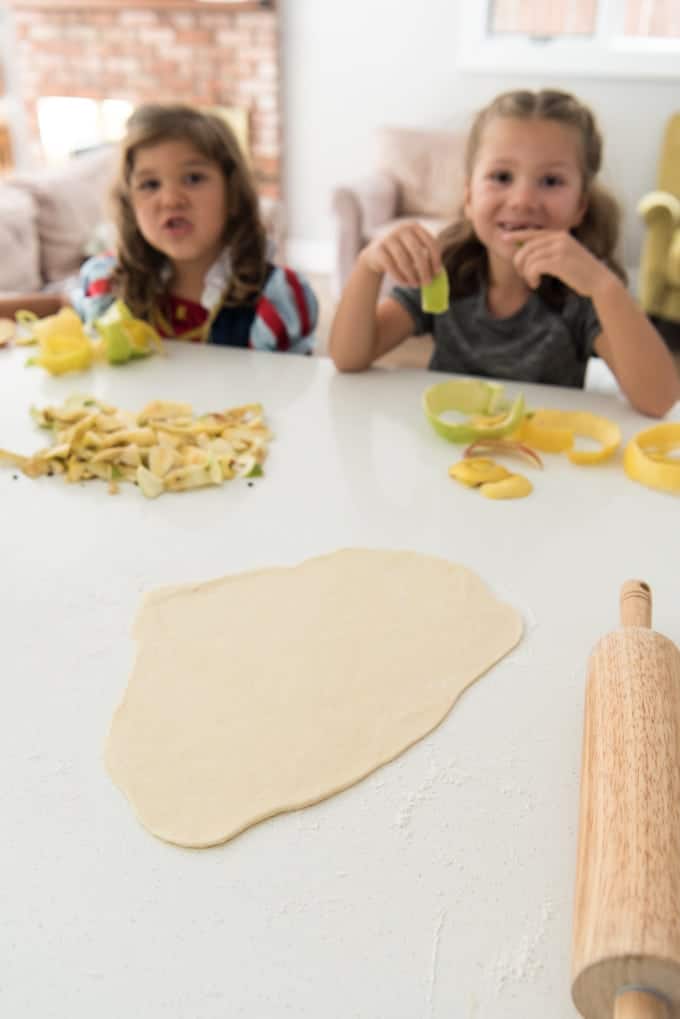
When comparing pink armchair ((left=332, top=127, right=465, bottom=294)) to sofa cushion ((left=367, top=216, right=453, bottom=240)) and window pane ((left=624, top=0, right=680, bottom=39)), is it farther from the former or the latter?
window pane ((left=624, top=0, right=680, bottom=39))

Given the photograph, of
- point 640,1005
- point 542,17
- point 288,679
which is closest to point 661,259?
point 542,17

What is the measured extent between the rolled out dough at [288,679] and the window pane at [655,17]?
423 cm

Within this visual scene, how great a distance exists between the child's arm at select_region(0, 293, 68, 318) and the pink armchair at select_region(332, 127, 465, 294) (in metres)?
2.46

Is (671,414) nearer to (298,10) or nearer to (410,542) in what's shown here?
(410,542)

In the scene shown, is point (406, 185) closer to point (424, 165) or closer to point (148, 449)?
point (424, 165)

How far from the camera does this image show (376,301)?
1366 millimetres

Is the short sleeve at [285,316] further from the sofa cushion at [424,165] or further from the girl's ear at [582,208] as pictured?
the sofa cushion at [424,165]

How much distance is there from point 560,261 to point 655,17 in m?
3.71

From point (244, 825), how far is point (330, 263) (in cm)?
471

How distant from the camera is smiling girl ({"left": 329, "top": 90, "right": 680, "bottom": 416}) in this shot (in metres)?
1.20

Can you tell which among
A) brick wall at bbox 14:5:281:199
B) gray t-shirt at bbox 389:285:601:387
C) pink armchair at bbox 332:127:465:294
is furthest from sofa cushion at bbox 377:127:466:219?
gray t-shirt at bbox 389:285:601:387

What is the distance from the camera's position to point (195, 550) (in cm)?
86

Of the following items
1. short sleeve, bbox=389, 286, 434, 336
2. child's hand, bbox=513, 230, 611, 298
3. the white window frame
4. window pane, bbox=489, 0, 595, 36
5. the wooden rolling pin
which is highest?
window pane, bbox=489, 0, 595, 36

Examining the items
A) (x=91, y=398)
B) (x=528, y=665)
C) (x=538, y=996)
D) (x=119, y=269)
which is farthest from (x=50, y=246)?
(x=538, y=996)
